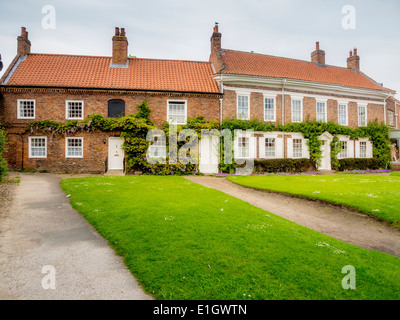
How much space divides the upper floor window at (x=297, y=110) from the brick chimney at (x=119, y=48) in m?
15.9

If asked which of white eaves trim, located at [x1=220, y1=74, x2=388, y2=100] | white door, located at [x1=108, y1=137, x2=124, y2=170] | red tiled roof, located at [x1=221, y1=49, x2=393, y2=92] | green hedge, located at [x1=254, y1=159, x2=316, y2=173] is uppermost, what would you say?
red tiled roof, located at [x1=221, y1=49, x2=393, y2=92]

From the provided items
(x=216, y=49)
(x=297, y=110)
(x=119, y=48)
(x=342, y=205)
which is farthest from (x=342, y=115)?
(x=119, y=48)

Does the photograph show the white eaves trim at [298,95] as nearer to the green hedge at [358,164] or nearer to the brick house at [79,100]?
the brick house at [79,100]

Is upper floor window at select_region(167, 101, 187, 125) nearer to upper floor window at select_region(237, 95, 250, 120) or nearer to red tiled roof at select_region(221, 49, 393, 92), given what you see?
red tiled roof at select_region(221, 49, 393, 92)

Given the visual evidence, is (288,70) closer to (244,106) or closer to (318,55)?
(318,55)

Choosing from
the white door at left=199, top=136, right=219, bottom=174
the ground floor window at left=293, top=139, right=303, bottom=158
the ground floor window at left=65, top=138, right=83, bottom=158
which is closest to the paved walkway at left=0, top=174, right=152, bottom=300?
the ground floor window at left=65, top=138, right=83, bottom=158

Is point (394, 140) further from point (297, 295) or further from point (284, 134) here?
point (297, 295)

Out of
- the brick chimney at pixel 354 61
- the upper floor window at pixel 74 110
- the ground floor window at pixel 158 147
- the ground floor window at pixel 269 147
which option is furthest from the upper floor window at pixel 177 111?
the brick chimney at pixel 354 61

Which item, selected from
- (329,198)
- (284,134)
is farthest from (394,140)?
(329,198)

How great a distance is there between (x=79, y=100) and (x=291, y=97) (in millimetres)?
18193

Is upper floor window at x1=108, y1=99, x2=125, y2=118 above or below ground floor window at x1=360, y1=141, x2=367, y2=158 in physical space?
above

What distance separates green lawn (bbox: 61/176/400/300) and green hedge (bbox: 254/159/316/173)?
1379 centimetres

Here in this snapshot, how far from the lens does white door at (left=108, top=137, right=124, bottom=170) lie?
19484 millimetres

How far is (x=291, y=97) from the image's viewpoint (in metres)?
23.1
